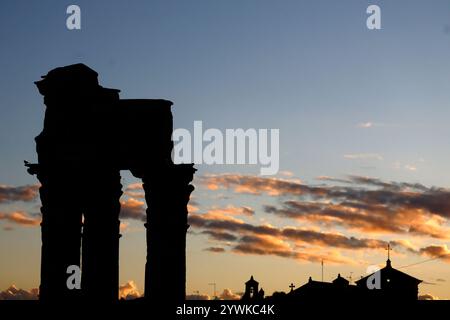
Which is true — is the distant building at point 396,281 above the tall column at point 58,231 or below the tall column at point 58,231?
above

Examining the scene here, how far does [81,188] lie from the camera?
4294cm

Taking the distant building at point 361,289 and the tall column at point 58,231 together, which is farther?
the distant building at point 361,289

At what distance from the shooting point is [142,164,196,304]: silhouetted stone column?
144ft

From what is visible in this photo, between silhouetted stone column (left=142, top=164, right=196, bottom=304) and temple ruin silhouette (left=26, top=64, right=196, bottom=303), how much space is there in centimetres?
4

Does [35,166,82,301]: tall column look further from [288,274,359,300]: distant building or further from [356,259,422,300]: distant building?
[356,259,422,300]: distant building

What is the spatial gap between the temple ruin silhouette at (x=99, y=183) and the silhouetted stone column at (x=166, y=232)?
0.04 meters

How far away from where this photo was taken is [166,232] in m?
43.9

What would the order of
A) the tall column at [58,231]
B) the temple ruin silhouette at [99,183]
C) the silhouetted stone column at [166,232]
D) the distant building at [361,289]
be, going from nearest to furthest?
the tall column at [58,231], the temple ruin silhouette at [99,183], the silhouetted stone column at [166,232], the distant building at [361,289]

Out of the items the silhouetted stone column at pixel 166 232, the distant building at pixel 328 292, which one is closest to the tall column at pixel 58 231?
the silhouetted stone column at pixel 166 232

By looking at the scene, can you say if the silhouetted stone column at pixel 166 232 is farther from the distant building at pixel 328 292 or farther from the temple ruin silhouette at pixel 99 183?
the distant building at pixel 328 292

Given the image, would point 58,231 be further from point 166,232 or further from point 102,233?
point 166,232

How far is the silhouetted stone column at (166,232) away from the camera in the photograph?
1724 inches
